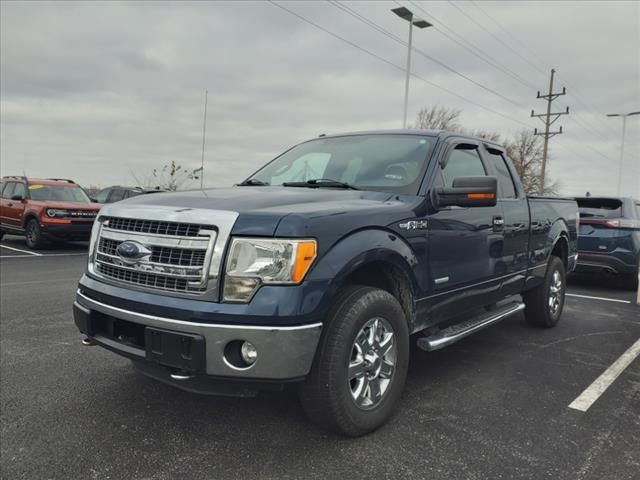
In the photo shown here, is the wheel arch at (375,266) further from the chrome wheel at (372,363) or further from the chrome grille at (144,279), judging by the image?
the chrome grille at (144,279)

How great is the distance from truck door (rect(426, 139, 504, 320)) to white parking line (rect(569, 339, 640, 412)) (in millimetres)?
987

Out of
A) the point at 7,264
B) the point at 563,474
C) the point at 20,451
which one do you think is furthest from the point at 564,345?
the point at 7,264

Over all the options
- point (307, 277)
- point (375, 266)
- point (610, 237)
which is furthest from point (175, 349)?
point (610, 237)

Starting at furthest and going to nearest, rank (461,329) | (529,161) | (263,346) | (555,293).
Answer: (529,161) < (555,293) < (461,329) < (263,346)

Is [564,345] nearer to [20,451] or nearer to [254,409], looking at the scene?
[254,409]

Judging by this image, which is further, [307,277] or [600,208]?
[600,208]

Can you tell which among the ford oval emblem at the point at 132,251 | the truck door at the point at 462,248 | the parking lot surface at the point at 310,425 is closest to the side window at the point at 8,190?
the parking lot surface at the point at 310,425

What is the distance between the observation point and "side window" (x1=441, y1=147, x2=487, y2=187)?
150 inches

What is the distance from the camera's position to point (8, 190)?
45.8 feet

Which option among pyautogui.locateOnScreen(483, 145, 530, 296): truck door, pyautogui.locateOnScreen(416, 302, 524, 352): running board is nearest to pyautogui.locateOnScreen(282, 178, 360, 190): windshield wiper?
pyautogui.locateOnScreen(416, 302, 524, 352): running board

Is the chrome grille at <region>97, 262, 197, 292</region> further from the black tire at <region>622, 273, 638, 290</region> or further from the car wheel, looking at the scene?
the car wheel

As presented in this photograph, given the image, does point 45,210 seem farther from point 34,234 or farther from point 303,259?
point 303,259

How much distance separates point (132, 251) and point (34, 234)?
11.6 meters

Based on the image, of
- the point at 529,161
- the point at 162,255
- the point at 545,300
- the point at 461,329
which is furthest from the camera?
the point at 529,161
